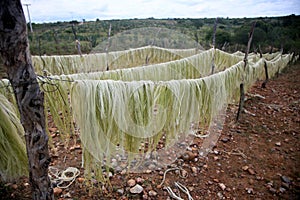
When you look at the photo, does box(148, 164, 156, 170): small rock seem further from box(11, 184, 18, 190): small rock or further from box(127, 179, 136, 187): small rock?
box(11, 184, 18, 190): small rock

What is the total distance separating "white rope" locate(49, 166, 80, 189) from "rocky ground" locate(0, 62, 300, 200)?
0.16 feet

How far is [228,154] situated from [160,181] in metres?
0.99

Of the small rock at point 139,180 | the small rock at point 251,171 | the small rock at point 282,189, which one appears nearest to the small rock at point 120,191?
the small rock at point 139,180

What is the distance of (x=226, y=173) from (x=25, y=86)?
1988 mm

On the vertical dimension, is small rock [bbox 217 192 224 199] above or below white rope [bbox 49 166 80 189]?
below

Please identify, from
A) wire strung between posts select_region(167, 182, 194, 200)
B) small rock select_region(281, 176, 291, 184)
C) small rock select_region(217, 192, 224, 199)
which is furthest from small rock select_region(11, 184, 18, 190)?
small rock select_region(281, 176, 291, 184)

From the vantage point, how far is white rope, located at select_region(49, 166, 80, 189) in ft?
5.78

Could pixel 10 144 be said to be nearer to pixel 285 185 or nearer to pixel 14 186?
pixel 14 186

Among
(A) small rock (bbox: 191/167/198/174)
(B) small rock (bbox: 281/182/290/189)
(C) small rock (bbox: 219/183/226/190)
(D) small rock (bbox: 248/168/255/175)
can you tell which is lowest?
(B) small rock (bbox: 281/182/290/189)

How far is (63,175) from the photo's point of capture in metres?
1.82

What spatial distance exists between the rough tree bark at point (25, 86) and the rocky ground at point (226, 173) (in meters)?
0.72

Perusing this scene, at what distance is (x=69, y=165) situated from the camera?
6.63 ft

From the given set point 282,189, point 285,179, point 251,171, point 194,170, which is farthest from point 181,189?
point 285,179

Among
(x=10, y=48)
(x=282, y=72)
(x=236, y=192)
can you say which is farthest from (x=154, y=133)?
(x=282, y=72)
